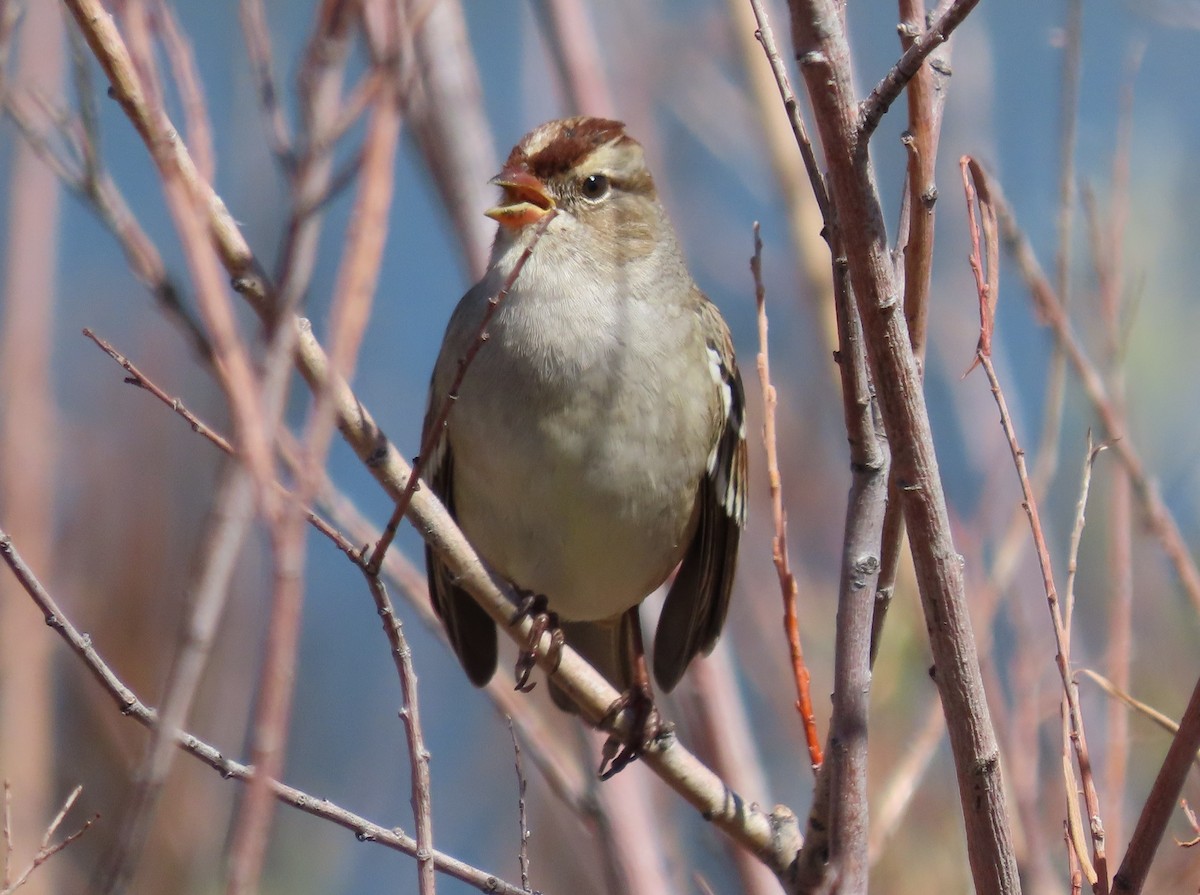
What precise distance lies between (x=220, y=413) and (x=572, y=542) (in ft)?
6.20

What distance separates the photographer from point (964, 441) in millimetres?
4754

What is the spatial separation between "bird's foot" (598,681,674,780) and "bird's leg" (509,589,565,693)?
21 cm

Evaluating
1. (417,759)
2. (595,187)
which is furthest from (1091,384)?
(417,759)

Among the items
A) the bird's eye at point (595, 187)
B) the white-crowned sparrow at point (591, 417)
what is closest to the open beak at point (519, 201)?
the white-crowned sparrow at point (591, 417)

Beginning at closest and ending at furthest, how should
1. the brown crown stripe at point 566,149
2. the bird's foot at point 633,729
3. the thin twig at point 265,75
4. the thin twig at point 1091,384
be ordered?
the thin twig at point 265,75, the thin twig at point 1091,384, the bird's foot at point 633,729, the brown crown stripe at point 566,149

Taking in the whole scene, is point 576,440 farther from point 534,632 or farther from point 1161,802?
point 1161,802

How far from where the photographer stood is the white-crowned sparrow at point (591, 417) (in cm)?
383

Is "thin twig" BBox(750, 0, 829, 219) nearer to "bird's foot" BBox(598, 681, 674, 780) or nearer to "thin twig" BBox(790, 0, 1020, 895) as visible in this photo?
"thin twig" BBox(790, 0, 1020, 895)

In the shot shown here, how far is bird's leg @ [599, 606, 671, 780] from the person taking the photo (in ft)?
11.4

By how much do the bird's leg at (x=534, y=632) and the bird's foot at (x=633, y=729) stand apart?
21cm

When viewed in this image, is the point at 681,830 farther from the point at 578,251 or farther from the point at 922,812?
the point at 578,251

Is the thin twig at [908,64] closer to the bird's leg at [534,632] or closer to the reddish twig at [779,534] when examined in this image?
the reddish twig at [779,534]

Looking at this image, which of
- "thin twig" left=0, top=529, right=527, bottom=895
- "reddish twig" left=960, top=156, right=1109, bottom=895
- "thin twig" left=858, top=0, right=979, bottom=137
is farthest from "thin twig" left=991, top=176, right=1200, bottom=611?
"thin twig" left=0, top=529, right=527, bottom=895

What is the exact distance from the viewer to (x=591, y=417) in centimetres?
383
